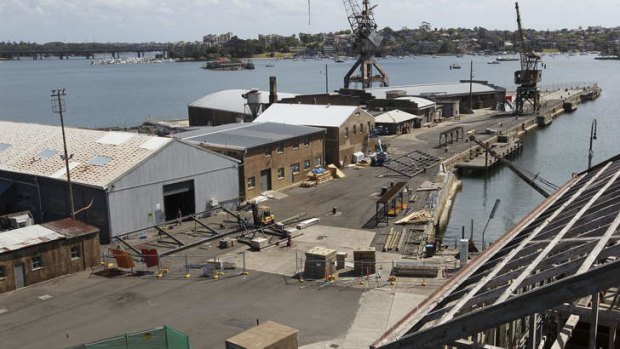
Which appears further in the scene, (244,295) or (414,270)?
(414,270)

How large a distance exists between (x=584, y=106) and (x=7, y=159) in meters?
110

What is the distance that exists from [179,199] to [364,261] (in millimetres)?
15303

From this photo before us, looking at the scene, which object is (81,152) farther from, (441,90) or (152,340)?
(441,90)

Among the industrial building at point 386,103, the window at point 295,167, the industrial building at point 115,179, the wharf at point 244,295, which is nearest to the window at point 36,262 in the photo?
the wharf at point 244,295

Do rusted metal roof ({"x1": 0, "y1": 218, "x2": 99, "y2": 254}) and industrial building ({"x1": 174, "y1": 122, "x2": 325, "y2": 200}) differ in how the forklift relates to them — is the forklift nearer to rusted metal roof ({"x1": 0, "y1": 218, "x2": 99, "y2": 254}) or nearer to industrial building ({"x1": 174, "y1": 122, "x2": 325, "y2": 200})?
industrial building ({"x1": 174, "y1": 122, "x2": 325, "y2": 200})

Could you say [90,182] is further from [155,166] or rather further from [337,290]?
[337,290]

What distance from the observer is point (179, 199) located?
36562mm

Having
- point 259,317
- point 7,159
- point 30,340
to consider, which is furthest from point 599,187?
point 7,159

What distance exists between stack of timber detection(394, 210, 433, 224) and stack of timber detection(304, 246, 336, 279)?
8.97m

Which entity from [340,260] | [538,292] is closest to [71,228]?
[340,260]

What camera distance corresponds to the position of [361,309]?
22234 millimetres

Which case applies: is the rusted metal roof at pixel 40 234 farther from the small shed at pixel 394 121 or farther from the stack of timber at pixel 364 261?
the small shed at pixel 394 121

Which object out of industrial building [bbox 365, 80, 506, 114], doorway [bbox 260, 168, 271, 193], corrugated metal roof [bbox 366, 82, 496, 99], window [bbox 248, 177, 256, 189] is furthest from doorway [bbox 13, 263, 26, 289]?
corrugated metal roof [bbox 366, 82, 496, 99]

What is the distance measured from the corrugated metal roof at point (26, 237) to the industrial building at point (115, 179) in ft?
14.2
